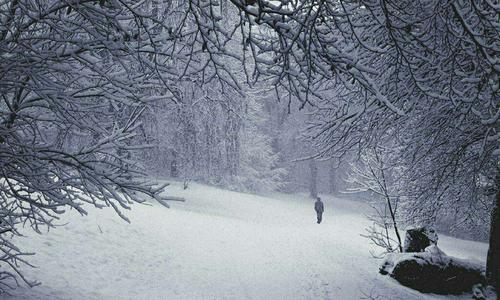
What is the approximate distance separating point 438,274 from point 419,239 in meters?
1.97

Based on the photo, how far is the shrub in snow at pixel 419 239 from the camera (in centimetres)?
1063

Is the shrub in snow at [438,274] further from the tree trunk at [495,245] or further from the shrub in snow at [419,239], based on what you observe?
the shrub in snow at [419,239]

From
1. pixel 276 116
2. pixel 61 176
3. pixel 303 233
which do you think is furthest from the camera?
pixel 276 116

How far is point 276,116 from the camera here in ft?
117

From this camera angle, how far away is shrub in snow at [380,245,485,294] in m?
8.75

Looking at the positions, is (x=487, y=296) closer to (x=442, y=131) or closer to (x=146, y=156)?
(x=442, y=131)

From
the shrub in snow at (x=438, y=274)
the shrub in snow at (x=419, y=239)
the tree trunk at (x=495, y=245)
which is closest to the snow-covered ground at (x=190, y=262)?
the shrub in snow at (x=438, y=274)

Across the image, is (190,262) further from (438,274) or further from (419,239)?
(419,239)

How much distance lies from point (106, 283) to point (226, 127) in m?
6.48

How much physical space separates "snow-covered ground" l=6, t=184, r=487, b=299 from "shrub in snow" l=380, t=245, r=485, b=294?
0.31 metres

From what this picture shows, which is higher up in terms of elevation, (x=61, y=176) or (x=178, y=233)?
(x=61, y=176)

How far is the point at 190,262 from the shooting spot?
937cm

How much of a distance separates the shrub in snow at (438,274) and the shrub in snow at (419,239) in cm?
150

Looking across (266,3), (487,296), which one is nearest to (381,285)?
(487,296)
